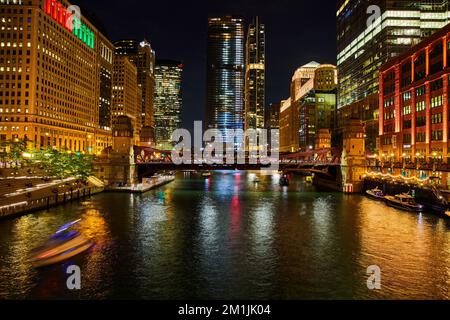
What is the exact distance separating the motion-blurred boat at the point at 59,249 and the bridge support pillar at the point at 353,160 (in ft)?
217

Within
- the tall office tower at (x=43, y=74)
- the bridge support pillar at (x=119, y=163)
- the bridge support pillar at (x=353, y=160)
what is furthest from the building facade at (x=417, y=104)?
the tall office tower at (x=43, y=74)

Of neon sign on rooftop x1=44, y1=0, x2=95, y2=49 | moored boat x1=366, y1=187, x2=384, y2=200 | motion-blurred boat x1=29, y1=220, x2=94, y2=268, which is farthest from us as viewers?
neon sign on rooftop x1=44, y1=0, x2=95, y2=49

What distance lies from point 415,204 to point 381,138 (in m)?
61.8

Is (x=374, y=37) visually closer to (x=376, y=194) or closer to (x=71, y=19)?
(x=376, y=194)

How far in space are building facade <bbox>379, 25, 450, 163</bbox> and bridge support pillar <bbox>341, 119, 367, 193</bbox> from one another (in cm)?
1025

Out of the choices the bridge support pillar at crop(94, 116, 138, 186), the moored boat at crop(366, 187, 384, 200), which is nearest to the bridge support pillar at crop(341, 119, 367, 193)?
the moored boat at crop(366, 187, 384, 200)

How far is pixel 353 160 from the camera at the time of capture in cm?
9000

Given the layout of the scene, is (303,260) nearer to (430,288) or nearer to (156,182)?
(430,288)

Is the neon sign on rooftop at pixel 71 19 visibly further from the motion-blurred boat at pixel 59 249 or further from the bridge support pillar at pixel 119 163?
the motion-blurred boat at pixel 59 249

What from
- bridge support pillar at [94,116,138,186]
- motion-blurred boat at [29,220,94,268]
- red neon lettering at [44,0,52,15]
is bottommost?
motion-blurred boat at [29,220,94,268]

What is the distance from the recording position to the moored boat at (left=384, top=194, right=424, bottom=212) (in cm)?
5712

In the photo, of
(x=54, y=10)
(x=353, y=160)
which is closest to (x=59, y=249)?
(x=353, y=160)

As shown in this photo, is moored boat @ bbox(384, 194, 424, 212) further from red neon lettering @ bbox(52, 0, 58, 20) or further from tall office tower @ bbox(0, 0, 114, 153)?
red neon lettering @ bbox(52, 0, 58, 20)
